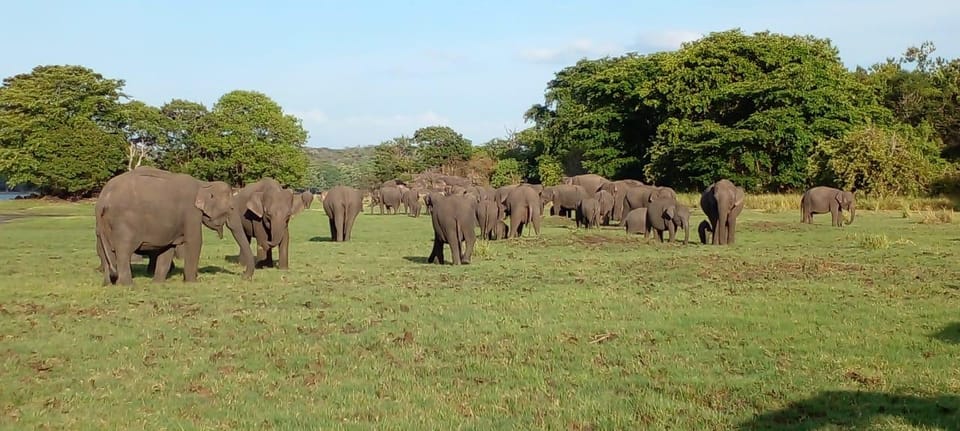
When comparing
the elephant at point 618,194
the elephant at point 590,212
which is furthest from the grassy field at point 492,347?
the elephant at point 618,194

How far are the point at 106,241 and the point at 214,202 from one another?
6.68ft

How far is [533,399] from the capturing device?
22.8 ft

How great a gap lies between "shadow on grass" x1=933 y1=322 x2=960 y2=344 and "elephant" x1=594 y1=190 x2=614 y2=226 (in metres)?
25.4

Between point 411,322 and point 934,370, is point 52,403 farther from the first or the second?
point 934,370

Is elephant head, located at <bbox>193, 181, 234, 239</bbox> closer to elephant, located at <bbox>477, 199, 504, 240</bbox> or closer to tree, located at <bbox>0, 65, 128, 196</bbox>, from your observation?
elephant, located at <bbox>477, 199, 504, 240</bbox>

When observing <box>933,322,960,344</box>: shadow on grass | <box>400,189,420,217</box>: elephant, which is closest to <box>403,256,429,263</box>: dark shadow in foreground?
<box>933,322,960,344</box>: shadow on grass

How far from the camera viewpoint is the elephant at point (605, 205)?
3557 cm

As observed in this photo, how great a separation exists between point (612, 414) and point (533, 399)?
2.36 ft

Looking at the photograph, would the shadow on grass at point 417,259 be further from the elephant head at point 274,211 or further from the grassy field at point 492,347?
the elephant head at point 274,211

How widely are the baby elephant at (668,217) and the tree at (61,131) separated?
53.1 metres

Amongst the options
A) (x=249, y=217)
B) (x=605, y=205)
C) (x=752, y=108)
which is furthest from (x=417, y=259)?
(x=752, y=108)

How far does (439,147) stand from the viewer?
10050cm

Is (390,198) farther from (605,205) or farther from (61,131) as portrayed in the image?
(61,131)

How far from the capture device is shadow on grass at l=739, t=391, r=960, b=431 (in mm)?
6195
